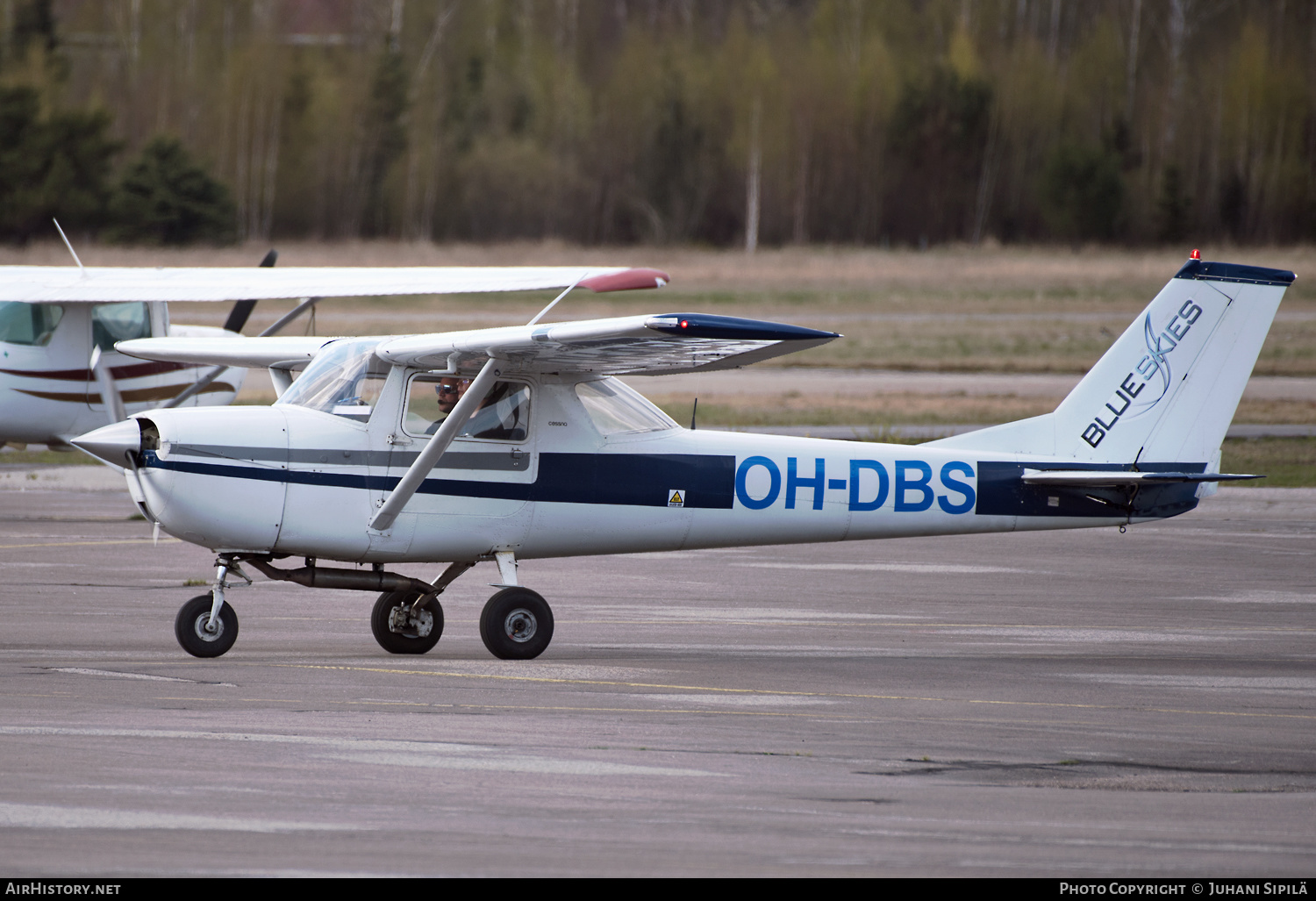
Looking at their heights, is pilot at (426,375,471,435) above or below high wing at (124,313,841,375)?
below

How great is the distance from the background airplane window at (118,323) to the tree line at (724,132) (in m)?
59.9

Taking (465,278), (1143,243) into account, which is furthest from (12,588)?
(1143,243)

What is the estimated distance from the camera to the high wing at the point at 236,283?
1806cm

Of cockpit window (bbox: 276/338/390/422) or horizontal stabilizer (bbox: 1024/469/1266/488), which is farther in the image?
horizontal stabilizer (bbox: 1024/469/1266/488)

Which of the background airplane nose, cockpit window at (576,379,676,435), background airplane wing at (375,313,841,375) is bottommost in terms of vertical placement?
the background airplane nose

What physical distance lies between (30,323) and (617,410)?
10.0 metres

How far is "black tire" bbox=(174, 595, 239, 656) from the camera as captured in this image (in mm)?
10680

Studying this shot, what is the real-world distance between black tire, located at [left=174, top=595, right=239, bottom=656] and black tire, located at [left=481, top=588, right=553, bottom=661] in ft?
5.21

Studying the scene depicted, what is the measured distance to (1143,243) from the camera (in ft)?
261

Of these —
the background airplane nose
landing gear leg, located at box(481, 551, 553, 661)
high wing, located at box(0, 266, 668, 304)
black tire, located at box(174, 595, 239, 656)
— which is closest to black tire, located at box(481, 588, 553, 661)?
landing gear leg, located at box(481, 551, 553, 661)

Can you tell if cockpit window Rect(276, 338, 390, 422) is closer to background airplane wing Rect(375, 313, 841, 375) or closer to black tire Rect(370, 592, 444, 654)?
background airplane wing Rect(375, 313, 841, 375)

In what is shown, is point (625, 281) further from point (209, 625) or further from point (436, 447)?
point (209, 625)

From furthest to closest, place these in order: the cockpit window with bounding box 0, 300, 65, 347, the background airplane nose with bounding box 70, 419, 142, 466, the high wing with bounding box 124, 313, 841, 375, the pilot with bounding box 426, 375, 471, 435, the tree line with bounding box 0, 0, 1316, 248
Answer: the tree line with bounding box 0, 0, 1316, 248 < the cockpit window with bounding box 0, 300, 65, 347 < the pilot with bounding box 426, 375, 471, 435 < the background airplane nose with bounding box 70, 419, 142, 466 < the high wing with bounding box 124, 313, 841, 375
